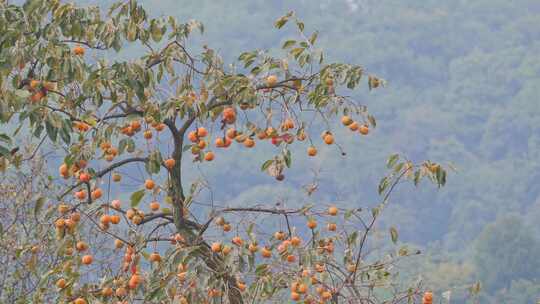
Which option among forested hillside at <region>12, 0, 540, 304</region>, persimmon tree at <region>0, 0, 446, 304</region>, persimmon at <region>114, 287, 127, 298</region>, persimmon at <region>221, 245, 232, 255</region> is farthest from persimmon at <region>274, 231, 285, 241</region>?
forested hillside at <region>12, 0, 540, 304</region>

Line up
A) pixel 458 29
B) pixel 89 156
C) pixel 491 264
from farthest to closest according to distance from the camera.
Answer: pixel 458 29 → pixel 491 264 → pixel 89 156

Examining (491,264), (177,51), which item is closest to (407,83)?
(491,264)

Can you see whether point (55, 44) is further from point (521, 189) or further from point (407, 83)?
point (407, 83)

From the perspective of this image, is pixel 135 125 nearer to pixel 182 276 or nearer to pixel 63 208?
pixel 63 208

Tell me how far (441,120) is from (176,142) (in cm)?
5987

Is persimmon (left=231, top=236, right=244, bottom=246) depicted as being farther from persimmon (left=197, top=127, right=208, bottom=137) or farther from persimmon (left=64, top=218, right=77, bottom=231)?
persimmon (left=64, top=218, right=77, bottom=231)

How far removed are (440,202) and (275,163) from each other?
52887mm

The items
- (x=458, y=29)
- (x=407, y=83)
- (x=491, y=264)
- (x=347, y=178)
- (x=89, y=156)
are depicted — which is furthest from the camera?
(x=458, y=29)

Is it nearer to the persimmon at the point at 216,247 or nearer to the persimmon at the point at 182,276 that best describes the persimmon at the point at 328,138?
the persimmon at the point at 216,247

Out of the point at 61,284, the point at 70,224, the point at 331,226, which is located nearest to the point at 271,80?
the point at 331,226

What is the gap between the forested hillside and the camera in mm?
45438

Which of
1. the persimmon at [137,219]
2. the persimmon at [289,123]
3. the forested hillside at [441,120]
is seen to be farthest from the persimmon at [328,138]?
the forested hillside at [441,120]

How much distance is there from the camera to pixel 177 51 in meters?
3.88

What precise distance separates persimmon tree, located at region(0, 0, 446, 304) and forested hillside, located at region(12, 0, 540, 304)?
110 feet
